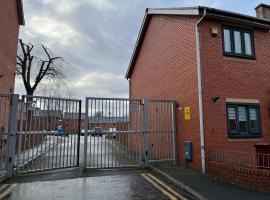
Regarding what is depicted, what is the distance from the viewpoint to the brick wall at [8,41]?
12.7m

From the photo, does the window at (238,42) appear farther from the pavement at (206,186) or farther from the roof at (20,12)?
the roof at (20,12)

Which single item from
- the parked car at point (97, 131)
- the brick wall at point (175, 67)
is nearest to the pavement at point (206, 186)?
the brick wall at point (175, 67)

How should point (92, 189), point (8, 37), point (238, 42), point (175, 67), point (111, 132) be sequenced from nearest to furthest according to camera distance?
point (92, 189), point (111, 132), point (238, 42), point (175, 67), point (8, 37)

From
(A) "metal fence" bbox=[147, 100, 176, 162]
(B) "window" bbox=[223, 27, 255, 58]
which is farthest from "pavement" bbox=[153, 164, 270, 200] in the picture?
(B) "window" bbox=[223, 27, 255, 58]

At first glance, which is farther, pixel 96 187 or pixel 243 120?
pixel 243 120

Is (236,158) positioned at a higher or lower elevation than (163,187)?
higher

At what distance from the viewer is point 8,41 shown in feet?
45.6

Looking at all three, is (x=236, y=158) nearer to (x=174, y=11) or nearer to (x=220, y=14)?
(x=220, y=14)

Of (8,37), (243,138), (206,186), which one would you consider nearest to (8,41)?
(8,37)

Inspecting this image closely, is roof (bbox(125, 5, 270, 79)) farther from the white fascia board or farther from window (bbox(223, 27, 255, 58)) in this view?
window (bbox(223, 27, 255, 58))

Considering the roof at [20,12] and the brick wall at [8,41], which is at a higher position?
the roof at [20,12]

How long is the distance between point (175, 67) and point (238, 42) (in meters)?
2.81

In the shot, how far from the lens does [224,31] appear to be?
1061 cm

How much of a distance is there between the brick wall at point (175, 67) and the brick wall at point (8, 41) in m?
7.72
